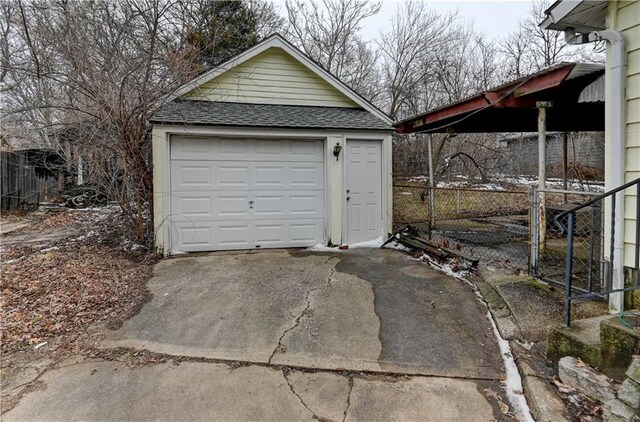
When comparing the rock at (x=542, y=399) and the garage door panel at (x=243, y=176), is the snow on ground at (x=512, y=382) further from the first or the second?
the garage door panel at (x=243, y=176)

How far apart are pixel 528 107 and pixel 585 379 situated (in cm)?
398

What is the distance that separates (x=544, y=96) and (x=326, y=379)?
4.89 meters

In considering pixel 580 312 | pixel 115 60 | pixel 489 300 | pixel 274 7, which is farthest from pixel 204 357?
pixel 274 7

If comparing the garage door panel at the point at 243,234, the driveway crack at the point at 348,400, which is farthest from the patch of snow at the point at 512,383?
the garage door panel at the point at 243,234

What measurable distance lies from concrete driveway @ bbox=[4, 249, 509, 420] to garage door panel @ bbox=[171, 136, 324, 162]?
106 inches

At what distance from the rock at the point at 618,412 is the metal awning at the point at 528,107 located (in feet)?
11.4

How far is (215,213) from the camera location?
7.12m

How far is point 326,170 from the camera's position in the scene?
24.8 ft

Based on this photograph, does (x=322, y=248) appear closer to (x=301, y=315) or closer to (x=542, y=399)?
(x=301, y=315)

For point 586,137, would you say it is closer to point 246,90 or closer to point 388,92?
point 388,92

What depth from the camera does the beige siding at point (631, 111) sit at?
3361 millimetres

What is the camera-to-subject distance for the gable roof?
7.31 meters

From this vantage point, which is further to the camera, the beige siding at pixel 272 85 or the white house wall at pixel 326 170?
the beige siding at pixel 272 85

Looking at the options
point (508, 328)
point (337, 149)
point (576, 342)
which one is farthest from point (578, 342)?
point (337, 149)
